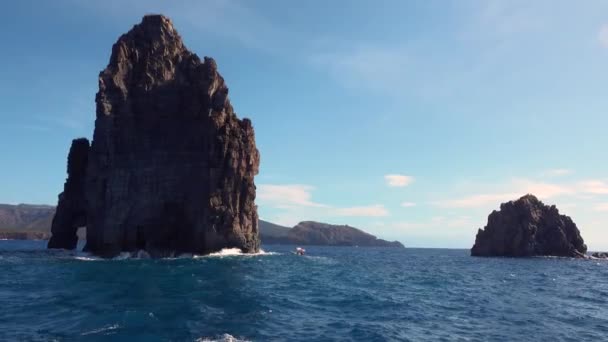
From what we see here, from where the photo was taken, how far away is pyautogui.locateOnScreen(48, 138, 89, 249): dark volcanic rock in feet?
283

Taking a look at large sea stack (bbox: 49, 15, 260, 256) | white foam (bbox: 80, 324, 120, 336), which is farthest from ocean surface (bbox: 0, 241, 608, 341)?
large sea stack (bbox: 49, 15, 260, 256)

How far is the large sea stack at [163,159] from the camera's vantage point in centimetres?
7450

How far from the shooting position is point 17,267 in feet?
167

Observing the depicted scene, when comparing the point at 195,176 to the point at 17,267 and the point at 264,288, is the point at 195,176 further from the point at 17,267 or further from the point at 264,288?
the point at 264,288

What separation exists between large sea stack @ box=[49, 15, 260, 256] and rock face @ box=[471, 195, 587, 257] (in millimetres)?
71864

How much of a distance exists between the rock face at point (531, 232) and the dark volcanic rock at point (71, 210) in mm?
98309

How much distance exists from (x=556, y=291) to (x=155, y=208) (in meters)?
55.0

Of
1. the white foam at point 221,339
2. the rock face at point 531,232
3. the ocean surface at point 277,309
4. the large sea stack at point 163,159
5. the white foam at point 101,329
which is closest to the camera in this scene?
the white foam at point 221,339

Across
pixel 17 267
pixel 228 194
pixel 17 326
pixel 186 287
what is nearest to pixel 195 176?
pixel 228 194

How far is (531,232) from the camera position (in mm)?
122812

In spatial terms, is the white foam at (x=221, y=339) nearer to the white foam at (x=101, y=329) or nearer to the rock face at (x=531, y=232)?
the white foam at (x=101, y=329)

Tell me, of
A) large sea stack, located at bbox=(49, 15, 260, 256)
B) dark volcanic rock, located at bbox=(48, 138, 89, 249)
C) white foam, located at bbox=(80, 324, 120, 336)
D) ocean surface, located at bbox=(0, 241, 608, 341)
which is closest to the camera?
white foam, located at bbox=(80, 324, 120, 336)

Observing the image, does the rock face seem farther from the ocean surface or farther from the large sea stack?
the ocean surface

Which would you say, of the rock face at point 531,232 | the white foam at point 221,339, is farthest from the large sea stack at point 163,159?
the rock face at point 531,232
